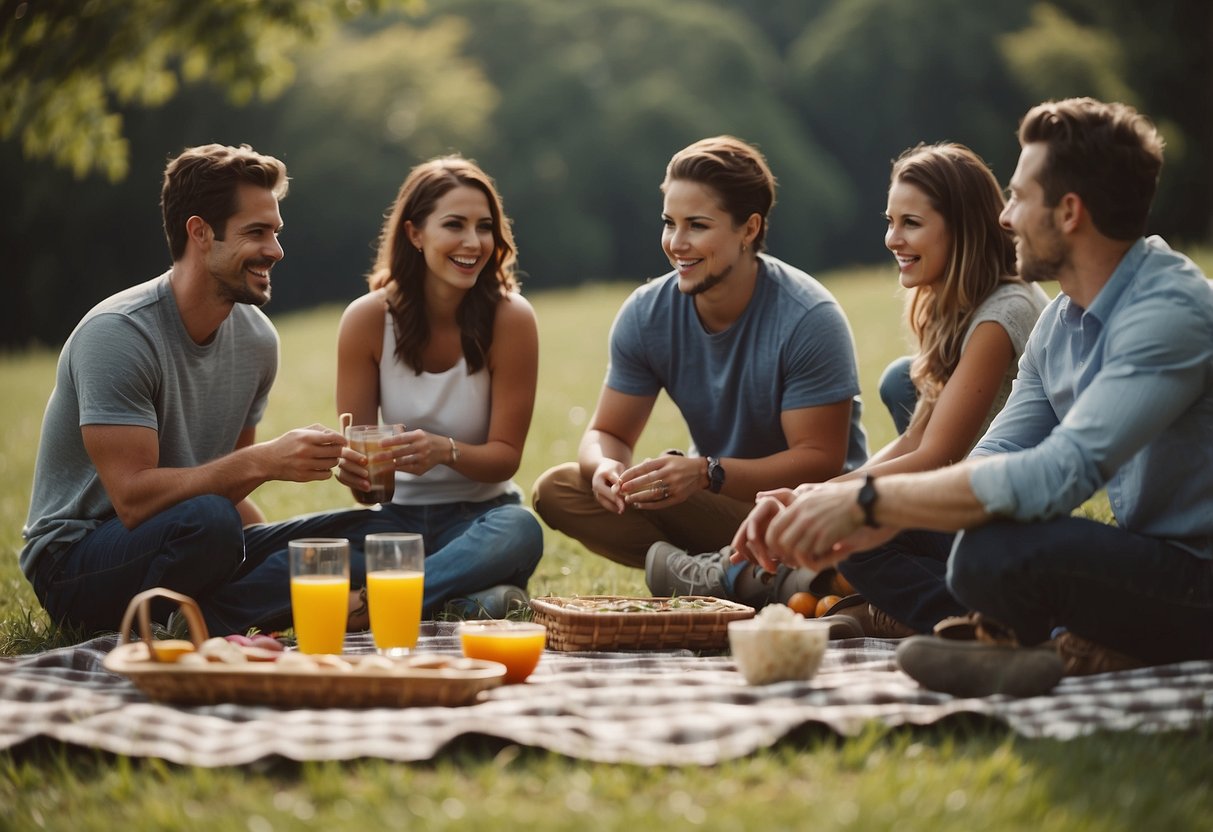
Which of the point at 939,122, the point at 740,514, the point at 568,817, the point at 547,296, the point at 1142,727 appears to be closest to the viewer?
the point at 568,817

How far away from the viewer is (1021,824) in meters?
2.62

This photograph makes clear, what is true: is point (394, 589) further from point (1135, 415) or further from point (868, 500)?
point (1135, 415)

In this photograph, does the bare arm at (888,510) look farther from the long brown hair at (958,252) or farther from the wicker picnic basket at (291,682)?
the long brown hair at (958,252)

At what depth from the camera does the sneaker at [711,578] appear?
4875 mm

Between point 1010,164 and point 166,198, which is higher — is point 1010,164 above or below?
above

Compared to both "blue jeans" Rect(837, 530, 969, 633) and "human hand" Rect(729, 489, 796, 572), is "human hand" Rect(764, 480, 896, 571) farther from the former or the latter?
"blue jeans" Rect(837, 530, 969, 633)

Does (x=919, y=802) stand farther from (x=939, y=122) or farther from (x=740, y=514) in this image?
(x=939, y=122)

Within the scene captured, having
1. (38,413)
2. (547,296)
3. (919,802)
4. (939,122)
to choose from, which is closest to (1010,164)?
(939,122)

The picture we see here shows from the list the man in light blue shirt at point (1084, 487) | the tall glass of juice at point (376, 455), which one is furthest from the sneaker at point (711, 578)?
the man in light blue shirt at point (1084, 487)

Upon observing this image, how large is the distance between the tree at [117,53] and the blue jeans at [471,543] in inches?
269

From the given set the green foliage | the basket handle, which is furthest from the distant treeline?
the basket handle

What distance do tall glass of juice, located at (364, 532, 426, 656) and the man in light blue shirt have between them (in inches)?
36.4

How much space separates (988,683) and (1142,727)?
1.17 feet

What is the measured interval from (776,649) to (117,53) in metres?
10.5
